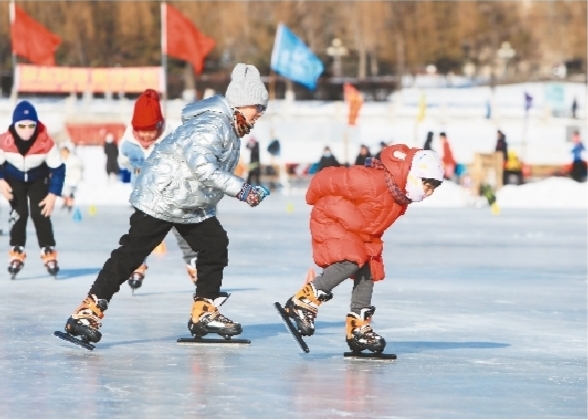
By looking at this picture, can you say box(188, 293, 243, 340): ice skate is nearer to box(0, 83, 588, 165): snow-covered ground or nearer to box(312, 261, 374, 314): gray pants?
box(312, 261, 374, 314): gray pants

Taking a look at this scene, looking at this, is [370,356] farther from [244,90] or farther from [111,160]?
[111,160]

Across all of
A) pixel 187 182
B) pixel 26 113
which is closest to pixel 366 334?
pixel 187 182

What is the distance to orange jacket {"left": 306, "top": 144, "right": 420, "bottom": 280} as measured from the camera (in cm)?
723

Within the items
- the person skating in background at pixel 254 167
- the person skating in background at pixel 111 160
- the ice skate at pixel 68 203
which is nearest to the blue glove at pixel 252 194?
the ice skate at pixel 68 203

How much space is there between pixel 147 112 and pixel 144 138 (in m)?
0.37

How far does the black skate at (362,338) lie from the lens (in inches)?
290

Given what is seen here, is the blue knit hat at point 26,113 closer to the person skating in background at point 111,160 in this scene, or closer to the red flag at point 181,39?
the person skating in background at point 111,160

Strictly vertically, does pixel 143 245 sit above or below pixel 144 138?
below

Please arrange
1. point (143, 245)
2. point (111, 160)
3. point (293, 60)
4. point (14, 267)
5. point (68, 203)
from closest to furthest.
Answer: point (143, 245), point (14, 267), point (68, 203), point (111, 160), point (293, 60)

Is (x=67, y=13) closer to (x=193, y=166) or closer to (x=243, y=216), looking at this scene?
(x=243, y=216)

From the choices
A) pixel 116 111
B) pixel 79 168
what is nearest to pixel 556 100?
pixel 116 111

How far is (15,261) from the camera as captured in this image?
11555 mm

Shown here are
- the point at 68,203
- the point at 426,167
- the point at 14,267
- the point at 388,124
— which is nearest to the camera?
the point at 426,167

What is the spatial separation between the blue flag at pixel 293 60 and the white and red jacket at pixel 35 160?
2705cm
